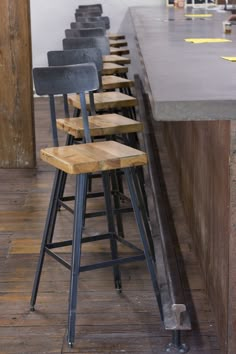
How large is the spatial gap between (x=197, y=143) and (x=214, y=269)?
2.67 feet

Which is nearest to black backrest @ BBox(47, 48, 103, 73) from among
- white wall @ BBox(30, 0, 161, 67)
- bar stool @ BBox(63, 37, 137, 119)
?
bar stool @ BBox(63, 37, 137, 119)

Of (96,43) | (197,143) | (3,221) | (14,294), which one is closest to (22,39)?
(96,43)

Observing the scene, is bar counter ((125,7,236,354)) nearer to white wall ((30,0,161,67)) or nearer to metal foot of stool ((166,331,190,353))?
metal foot of stool ((166,331,190,353))

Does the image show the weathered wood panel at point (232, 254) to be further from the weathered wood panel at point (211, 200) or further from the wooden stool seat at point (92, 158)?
the wooden stool seat at point (92, 158)

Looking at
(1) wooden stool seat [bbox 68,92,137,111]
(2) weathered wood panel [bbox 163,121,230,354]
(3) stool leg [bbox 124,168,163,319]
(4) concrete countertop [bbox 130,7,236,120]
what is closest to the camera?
(4) concrete countertop [bbox 130,7,236,120]

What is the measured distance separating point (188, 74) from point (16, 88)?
2.96 meters

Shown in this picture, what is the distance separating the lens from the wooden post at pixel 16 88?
17.0 feet

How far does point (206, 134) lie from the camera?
122 inches

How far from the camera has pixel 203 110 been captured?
2006 millimetres

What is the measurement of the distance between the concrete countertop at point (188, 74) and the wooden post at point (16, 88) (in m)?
1.04

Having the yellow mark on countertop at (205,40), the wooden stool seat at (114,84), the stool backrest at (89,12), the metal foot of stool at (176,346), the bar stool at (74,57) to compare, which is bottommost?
the metal foot of stool at (176,346)

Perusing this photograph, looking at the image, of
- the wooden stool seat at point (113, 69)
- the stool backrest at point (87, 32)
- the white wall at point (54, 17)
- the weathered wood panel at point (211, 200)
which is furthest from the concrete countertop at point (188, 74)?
the white wall at point (54, 17)

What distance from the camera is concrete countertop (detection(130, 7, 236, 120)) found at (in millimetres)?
2010

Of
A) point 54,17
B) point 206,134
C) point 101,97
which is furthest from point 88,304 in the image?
point 54,17
